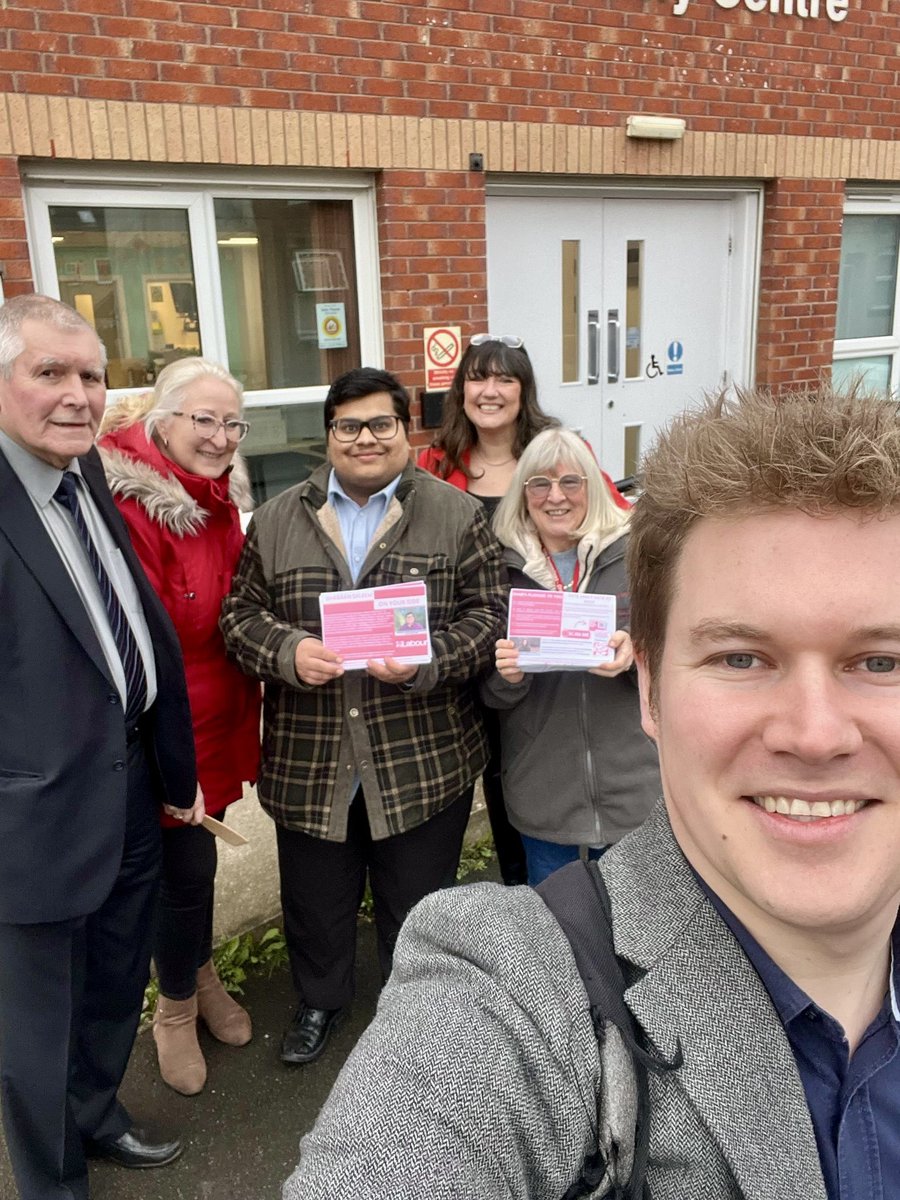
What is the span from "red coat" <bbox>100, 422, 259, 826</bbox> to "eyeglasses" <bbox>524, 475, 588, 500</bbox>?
86 cm

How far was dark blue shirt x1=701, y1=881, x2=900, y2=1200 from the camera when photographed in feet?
3.44

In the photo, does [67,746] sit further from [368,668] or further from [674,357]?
[674,357]

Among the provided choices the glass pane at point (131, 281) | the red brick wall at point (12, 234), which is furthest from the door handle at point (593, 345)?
the red brick wall at point (12, 234)

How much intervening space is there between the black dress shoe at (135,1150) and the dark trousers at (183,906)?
38cm

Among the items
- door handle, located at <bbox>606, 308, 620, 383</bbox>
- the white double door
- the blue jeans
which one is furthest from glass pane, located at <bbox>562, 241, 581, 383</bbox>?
the blue jeans

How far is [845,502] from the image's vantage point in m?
1.03

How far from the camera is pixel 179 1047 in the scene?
9.11 feet

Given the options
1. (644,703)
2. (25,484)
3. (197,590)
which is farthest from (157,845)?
(644,703)

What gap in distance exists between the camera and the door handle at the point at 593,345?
18.9 feet

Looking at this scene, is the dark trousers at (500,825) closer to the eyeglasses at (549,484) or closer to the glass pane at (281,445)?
the eyeglasses at (549,484)

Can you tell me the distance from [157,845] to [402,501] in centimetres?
114

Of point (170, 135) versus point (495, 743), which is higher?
point (170, 135)

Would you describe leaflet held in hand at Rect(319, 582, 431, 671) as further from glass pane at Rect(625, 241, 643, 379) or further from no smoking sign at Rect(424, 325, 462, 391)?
glass pane at Rect(625, 241, 643, 379)

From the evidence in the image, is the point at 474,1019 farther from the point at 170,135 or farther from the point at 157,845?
the point at 170,135
